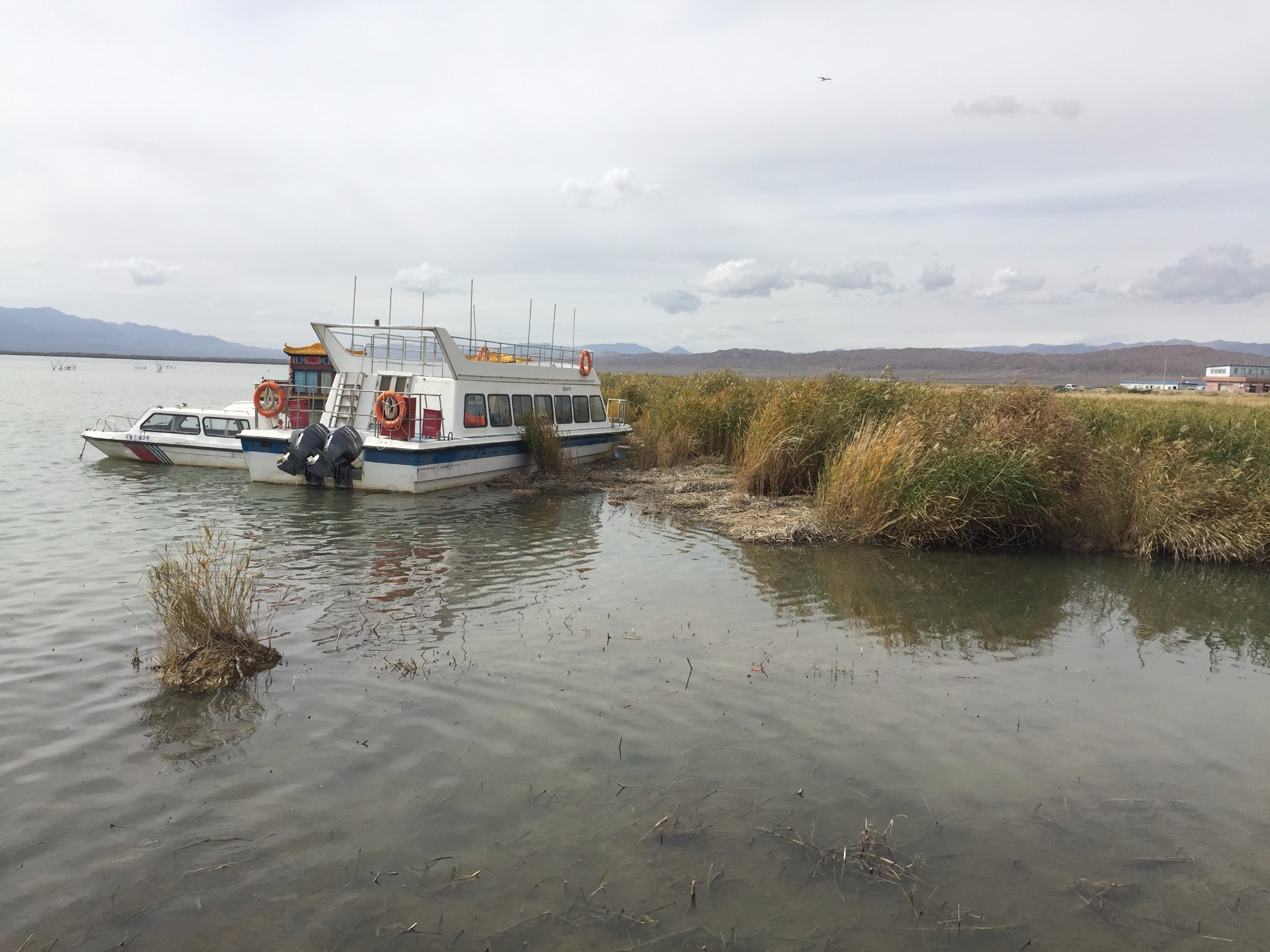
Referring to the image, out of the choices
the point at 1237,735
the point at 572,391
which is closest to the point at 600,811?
the point at 1237,735

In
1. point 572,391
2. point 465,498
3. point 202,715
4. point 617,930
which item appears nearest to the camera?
point 617,930

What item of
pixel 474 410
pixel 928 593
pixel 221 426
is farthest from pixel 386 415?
pixel 928 593

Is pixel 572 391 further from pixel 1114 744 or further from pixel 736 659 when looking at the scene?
pixel 1114 744

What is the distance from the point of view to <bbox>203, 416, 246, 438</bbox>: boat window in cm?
1944

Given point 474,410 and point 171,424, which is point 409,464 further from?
point 171,424

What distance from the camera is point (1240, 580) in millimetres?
11852

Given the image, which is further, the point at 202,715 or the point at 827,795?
the point at 202,715

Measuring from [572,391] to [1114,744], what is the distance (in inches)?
675

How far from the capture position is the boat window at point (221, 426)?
1944 centimetres

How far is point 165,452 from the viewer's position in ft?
64.0

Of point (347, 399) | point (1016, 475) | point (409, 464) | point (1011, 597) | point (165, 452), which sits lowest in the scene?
point (1011, 597)

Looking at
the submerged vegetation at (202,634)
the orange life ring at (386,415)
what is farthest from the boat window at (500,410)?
the submerged vegetation at (202,634)

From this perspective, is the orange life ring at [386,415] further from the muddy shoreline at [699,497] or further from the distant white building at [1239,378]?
the distant white building at [1239,378]

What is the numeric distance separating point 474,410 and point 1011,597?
1151 centimetres
